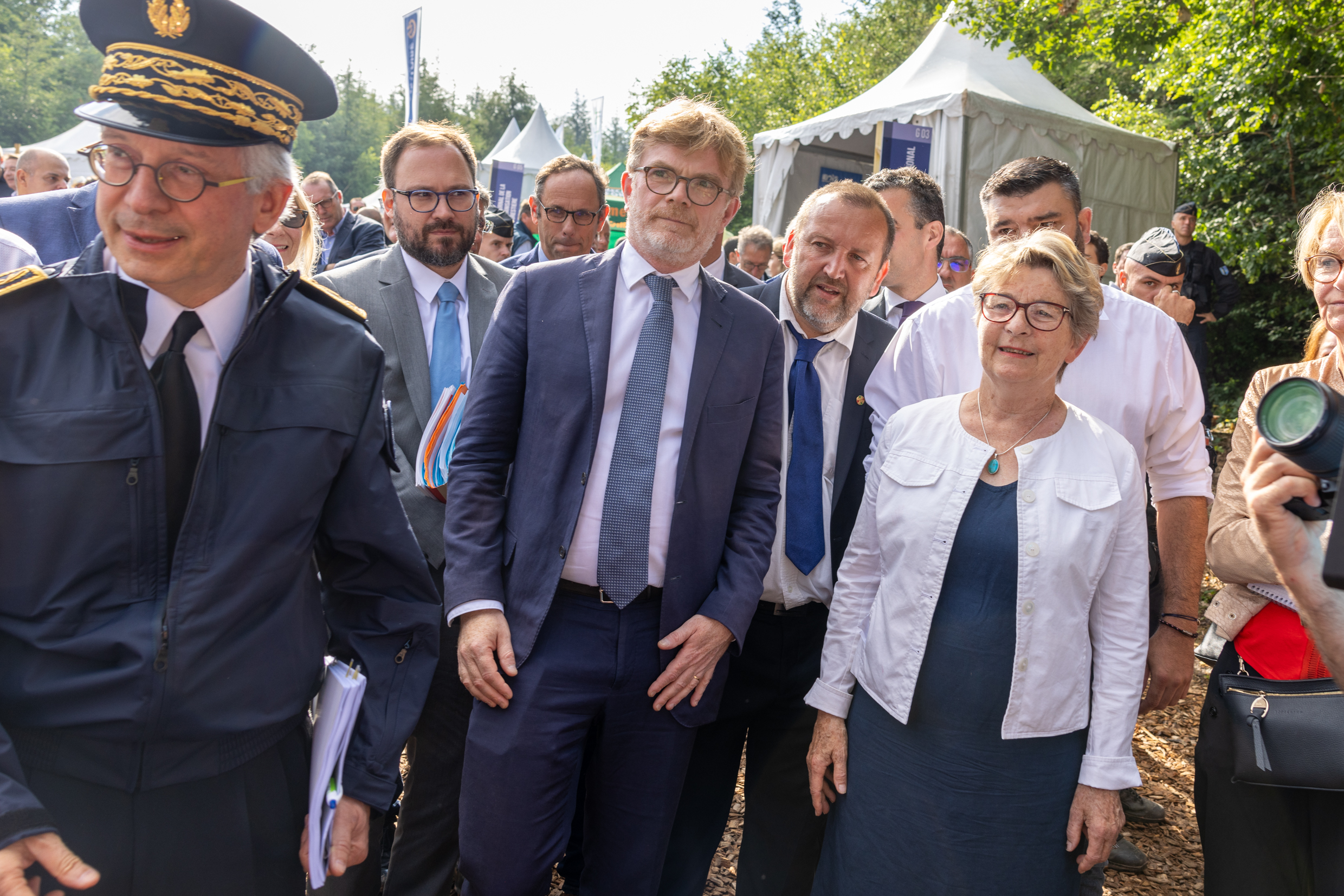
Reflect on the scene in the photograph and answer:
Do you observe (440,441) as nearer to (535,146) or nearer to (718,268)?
(718,268)

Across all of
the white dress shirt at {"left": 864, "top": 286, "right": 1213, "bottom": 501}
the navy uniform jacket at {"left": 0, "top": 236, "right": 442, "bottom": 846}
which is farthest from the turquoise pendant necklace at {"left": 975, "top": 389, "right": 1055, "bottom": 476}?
the navy uniform jacket at {"left": 0, "top": 236, "right": 442, "bottom": 846}

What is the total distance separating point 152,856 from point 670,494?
4.29ft

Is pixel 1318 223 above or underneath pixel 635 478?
above

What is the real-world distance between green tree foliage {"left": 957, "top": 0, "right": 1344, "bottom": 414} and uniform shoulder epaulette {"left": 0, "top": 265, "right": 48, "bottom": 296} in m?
10.4

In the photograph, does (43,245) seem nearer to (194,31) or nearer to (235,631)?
(194,31)

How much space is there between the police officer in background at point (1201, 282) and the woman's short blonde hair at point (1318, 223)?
6.88 metres

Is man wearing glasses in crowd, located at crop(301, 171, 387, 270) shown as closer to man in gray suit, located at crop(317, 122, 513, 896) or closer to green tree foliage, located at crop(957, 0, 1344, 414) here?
man in gray suit, located at crop(317, 122, 513, 896)

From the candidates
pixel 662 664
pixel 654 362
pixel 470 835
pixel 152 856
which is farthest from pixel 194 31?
pixel 470 835

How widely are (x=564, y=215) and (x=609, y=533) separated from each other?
244 centimetres

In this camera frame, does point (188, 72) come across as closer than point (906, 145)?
Yes

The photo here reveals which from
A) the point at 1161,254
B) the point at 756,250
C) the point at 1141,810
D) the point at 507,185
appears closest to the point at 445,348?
the point at 1141,810

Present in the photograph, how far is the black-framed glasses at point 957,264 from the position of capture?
5.97m

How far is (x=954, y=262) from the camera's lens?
6105 millimetres

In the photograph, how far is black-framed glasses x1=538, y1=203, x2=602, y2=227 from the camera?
Result: 421cm
